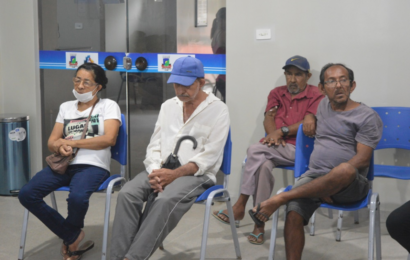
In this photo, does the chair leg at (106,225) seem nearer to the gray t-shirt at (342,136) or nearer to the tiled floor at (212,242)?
the tiled floor at (212,242)

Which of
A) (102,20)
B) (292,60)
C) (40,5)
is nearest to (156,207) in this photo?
(292,60)

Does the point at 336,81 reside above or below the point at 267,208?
above

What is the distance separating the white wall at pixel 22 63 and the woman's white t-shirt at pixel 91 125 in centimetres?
183

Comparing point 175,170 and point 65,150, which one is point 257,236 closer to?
point 175,170

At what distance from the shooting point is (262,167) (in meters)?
3.63

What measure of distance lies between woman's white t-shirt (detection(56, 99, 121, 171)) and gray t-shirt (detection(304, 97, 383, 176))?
1.36m

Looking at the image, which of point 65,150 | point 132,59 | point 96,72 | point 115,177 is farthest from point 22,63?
point 115,177

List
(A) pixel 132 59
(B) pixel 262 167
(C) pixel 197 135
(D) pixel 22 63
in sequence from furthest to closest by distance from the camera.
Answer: (D) pixel 22 63 < (A) pixel 132 59 < (B) pixel 262 167 < (C) pixel 197 135

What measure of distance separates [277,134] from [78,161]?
1.54 meters

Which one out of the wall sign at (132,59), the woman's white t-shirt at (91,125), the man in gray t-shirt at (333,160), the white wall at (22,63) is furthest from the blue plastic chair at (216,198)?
the white wall at (22,63)

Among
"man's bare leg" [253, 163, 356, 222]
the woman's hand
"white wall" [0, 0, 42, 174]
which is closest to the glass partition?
"white wall" [0, 0, 42, 174]

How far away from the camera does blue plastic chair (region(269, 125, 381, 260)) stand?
2580 mm

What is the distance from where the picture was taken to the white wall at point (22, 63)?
5.00m

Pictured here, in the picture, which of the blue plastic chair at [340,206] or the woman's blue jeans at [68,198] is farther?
the woman's blue jeans at [68,198]
